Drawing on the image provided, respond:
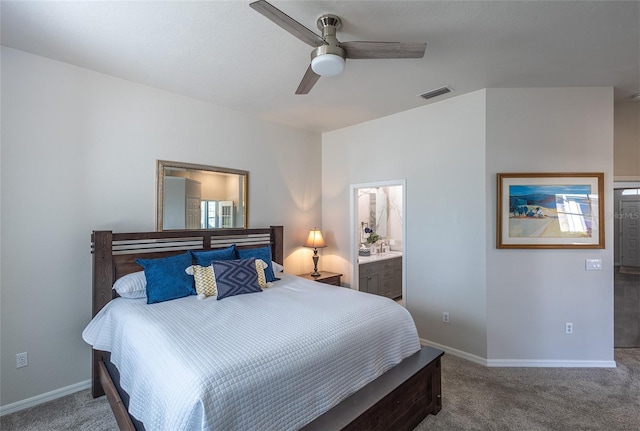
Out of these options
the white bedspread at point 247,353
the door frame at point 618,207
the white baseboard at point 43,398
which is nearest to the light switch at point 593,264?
the door frame at point 618,207

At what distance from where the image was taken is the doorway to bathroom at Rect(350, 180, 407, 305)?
4.44 m

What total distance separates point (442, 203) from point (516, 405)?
197 centimetres

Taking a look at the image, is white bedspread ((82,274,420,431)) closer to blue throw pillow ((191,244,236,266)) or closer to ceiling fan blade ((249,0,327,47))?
blue throw pillow ((191,244,236,266))

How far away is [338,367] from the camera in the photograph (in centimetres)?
182

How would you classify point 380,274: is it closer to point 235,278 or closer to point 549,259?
point 549,259

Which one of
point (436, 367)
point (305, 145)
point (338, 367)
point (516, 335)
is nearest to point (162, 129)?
point (305, 145)

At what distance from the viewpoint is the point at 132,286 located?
261 centimetres

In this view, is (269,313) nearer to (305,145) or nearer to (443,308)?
(443,308)

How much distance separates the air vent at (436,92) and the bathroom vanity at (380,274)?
242 centimetres

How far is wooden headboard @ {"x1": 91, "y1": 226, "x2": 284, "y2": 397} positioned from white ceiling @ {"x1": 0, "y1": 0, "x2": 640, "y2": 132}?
4.96ft

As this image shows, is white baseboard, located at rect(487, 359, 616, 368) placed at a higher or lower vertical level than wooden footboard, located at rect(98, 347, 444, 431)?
lower

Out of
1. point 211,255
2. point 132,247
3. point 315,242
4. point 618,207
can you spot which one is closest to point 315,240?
point 315,242

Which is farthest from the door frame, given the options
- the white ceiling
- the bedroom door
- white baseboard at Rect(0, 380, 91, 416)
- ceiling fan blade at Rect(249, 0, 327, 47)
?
white baseboard at Rect(0, 380, 91, 416)

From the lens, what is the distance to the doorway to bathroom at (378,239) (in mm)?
4438
